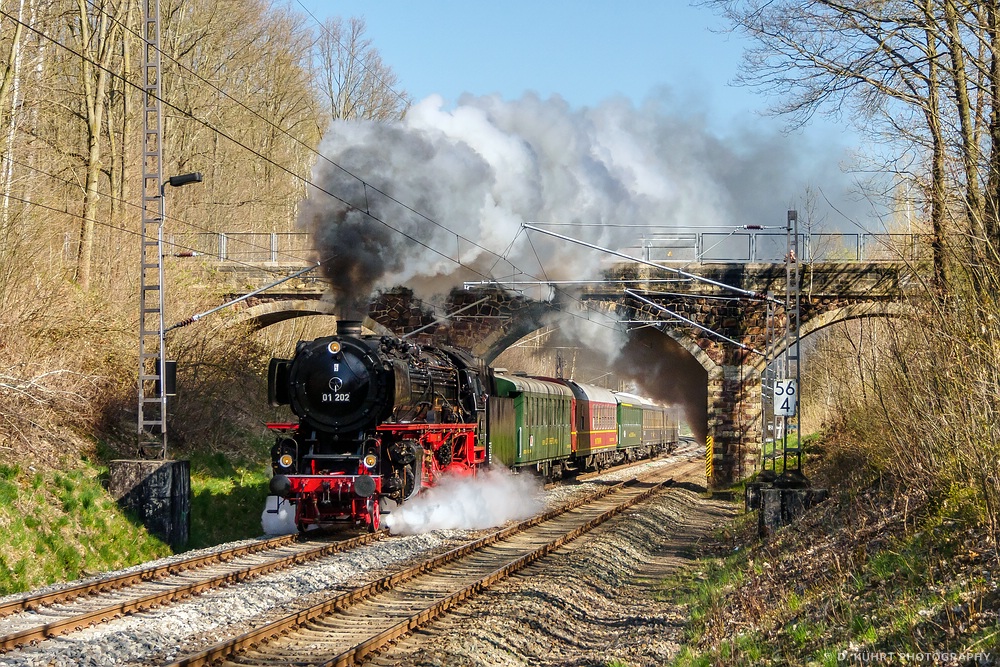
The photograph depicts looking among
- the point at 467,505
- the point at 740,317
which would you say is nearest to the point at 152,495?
the point at 467,505

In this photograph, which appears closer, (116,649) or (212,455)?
(116,649)

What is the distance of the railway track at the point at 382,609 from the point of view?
8.23 m

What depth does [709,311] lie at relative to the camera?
29.4 metres

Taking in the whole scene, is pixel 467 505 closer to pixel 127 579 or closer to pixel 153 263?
pixel 153 263

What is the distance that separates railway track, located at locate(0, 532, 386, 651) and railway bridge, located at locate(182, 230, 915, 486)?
15.4 meters

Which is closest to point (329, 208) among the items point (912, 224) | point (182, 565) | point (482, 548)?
point (482, 548)

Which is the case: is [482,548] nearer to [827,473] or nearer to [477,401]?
[477,401]

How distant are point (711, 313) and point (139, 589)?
21.1m

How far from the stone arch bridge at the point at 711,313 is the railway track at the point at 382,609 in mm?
13568

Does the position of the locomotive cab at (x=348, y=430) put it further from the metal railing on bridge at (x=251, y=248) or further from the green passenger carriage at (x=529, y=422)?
the metal railing on bridge at (x=251, y=248)

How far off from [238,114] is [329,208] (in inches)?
791

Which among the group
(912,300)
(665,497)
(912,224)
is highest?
(912,224)

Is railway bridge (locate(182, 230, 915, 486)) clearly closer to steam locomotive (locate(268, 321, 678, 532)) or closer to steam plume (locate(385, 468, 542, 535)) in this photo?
steam plume (locate(385, 468, 542, 535))

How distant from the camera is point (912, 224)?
14414 mm
